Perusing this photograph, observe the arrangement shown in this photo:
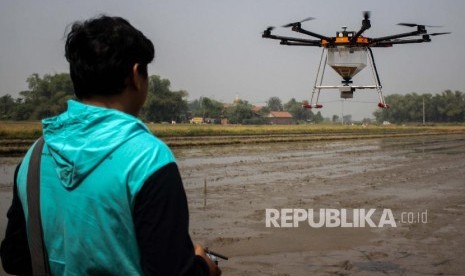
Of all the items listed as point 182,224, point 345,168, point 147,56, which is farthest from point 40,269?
point 345,168

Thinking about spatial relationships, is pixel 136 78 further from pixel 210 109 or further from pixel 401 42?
pixel 210 109

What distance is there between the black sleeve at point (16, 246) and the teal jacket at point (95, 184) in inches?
10.5

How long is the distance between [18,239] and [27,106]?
7345 cm

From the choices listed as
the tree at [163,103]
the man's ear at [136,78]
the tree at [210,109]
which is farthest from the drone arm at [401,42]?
the tree at [210,109]

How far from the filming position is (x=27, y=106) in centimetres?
6962

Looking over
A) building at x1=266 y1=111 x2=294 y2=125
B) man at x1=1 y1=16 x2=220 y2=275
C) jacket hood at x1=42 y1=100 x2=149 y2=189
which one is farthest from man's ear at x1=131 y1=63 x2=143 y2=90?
building at x1=266 y1=111 x2=294 y2=125

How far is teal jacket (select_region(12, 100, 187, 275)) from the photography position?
1379mm

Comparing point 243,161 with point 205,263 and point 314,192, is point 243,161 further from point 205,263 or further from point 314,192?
point 205,263

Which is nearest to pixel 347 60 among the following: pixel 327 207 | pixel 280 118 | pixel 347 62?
pixel 347 62

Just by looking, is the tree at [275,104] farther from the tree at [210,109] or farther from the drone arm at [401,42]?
the drone arm at [401,42]

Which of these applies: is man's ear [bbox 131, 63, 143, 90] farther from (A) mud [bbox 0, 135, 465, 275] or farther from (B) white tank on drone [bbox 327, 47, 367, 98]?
(B) white tank on drone [bbox 327, 47, 367, 98]

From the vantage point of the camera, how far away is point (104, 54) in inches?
60.6

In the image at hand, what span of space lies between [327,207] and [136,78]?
33.0 ft

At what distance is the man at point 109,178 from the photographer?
1.36 meters
